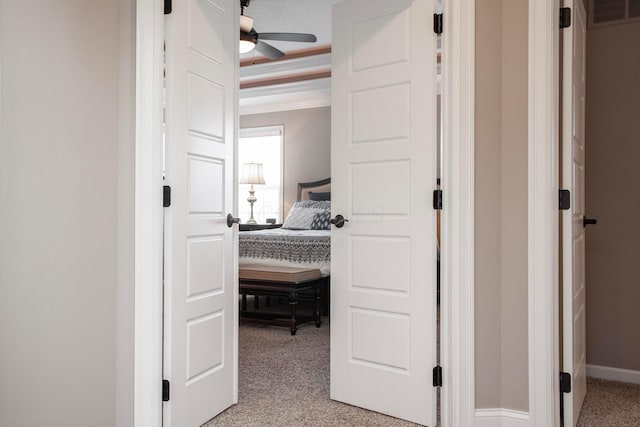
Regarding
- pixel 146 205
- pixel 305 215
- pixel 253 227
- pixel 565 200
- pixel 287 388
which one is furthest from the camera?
pixel 253 227

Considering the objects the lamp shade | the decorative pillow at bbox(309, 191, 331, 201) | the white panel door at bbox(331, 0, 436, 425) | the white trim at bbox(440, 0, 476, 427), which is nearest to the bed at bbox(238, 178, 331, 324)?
the white panel door at bbox(331, 0, 436, 425)

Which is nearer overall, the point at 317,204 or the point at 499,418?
the point at 499,418

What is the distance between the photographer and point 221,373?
250 centimetres

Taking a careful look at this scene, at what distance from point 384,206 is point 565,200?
84cm

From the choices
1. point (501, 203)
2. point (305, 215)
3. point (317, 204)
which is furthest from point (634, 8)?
point (317, 204)

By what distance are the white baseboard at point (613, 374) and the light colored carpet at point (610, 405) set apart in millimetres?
45

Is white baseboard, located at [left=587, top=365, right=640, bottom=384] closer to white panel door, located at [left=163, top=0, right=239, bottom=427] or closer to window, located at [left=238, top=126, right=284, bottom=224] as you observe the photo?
white panel door, located at [left=163, top=0, right=239, bottom=427]

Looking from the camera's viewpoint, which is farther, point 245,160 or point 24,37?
point 245,160

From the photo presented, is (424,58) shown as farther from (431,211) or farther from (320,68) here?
(320,68)

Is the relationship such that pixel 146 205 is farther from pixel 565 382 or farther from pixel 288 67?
pixel 288 67

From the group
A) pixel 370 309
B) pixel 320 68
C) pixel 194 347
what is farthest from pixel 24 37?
pixel 320 68

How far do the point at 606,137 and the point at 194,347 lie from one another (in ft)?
8.97

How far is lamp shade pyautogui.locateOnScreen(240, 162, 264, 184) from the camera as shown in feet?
24.7

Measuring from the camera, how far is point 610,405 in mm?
2586
